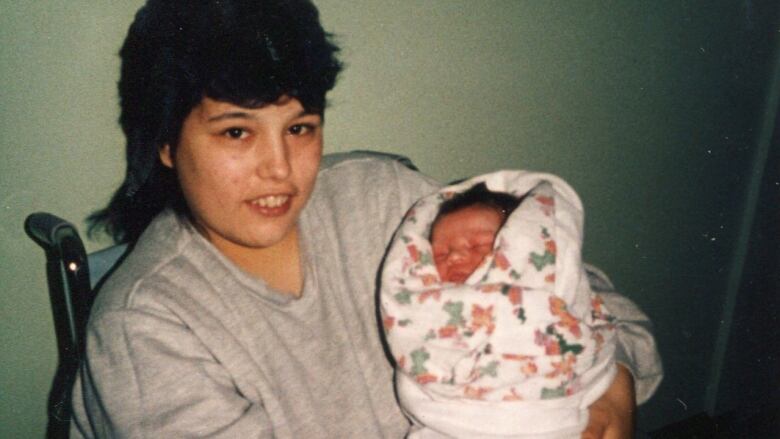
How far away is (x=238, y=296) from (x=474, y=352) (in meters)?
0.44

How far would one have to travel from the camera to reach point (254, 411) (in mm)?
895

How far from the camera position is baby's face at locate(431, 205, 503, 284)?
1117mm

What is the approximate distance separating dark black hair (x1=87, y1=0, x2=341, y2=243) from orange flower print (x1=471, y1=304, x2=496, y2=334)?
1.56ft

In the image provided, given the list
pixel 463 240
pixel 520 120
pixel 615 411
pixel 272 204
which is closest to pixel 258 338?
pixel 272 204

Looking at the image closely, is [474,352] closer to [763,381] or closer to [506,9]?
[506,9]

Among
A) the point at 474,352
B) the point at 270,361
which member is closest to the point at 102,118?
the point at 270,361

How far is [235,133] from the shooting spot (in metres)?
0.91

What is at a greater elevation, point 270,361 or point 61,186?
point 61,186

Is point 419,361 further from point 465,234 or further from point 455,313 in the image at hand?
point 465,234

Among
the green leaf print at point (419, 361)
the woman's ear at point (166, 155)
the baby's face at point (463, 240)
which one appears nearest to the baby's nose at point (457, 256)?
the baby's face at point (463, 240)

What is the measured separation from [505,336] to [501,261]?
153 millimetres

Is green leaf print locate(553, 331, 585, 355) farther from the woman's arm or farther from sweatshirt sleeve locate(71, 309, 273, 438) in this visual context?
sweatshirt sleeve locate(71, 309, 273, 438)

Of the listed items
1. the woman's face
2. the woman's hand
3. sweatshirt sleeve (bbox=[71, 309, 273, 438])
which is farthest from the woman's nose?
the woman's hand

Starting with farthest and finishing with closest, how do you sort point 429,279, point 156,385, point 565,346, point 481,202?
point 481,202 → point 429,279 → point 565,346 → point 156,385
